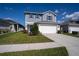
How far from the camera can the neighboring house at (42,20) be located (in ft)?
27.3

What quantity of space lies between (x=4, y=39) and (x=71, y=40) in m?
2.13

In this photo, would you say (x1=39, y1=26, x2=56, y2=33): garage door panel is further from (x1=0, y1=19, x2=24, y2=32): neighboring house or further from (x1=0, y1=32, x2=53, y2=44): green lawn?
(x1=0, y1=19, x2=24, y2=32): neighboring house

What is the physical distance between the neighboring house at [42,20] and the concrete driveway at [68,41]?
22cm

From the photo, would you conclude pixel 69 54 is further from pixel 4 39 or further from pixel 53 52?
pixel 4 39

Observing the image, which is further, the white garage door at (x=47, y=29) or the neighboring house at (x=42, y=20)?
the white garage door at (x=47, y=29)

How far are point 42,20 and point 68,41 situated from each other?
3.51ft

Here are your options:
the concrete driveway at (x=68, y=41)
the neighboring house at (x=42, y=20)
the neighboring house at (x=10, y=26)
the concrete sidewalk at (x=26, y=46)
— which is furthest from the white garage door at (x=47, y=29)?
the neighboring house at (x=10, y=26)

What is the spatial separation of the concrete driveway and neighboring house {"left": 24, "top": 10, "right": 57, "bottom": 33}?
224 millimetres

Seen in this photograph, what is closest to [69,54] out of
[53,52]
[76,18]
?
[53,52]

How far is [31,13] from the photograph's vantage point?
27.5 ft

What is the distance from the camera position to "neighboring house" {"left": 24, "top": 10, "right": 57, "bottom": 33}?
8336 mm

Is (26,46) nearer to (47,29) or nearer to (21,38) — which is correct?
(21,38)

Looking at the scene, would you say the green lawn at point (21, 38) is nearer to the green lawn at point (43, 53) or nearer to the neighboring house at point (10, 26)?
the neighboring house at point (10, 26)

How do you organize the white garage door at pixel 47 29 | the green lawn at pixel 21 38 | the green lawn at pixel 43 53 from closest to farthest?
the green lawn at pixel 43 53, the green lawn at pixel 21 38, the white garage door at pixel 47 29
